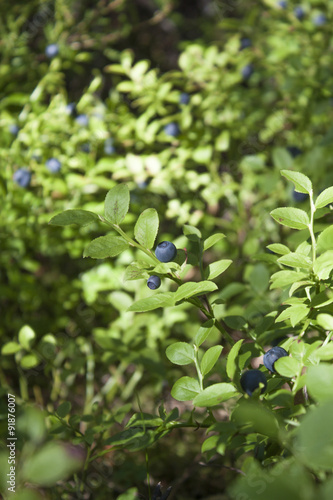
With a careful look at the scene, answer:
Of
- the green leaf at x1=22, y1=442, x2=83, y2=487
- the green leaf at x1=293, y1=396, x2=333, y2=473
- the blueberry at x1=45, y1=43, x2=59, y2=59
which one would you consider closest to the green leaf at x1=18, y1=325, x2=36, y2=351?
the green leaf at x1=22, y1=442, x2=83, y2=487

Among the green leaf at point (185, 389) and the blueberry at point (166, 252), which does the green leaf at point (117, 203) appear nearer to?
the blueberry at point (166, 252)

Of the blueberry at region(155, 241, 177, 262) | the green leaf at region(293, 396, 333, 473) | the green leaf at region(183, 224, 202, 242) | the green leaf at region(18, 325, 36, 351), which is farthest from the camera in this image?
the green leaf at region(18, 325, 36, 351)

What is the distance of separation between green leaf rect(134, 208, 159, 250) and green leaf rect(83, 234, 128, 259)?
26 mm

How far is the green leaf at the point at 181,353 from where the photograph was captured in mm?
711

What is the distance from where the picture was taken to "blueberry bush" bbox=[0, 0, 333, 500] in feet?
1.99

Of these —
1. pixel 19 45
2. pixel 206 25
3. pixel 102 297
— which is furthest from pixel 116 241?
pixel 206 25

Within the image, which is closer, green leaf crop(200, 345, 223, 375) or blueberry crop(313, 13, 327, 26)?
green leaf crop(200, 345, 223, 375)

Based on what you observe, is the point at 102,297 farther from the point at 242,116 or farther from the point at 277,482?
the point at 277,482

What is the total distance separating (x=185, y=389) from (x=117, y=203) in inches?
11.5

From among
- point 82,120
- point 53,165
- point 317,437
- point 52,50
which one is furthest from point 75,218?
point 52,50

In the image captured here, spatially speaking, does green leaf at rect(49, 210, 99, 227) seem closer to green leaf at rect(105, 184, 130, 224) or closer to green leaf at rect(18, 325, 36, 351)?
green leaf at rect(105, 184, 130, 224)

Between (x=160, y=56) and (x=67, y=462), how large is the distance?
151 inches

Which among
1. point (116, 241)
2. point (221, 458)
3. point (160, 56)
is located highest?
point (116, 241)

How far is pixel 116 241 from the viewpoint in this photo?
65 cm
